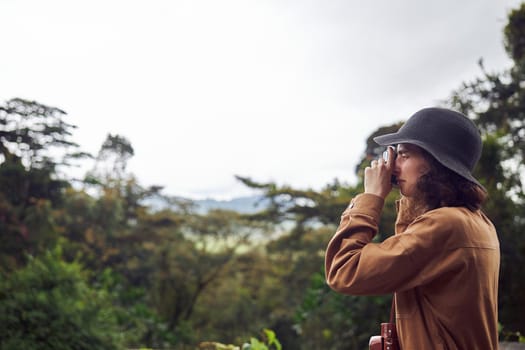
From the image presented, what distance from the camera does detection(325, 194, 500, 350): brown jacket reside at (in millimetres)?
1282

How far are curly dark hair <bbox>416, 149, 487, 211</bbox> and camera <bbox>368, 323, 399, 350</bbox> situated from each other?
0.32 m

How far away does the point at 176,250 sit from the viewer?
1842 centimetres

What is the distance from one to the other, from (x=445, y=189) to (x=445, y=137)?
0.14 m

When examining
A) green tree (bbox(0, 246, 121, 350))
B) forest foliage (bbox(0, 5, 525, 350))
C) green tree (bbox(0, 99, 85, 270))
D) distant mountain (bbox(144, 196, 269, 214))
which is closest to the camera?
green tree (bbox(0, 246, 121, 350))

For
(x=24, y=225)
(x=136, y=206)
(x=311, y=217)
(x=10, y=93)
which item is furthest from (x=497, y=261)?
(x=136, y=206)

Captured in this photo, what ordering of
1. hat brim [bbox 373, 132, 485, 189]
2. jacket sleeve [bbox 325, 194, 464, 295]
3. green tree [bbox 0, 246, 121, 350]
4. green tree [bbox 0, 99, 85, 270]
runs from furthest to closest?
green tree [bbox 0, 99, 85, 270] → green tree [bbox 0, 246, 121, 350] → hat brim [bbox 373, 132, 485, 189] → jacket sleeve [bbox 325, 194, 464, 295]

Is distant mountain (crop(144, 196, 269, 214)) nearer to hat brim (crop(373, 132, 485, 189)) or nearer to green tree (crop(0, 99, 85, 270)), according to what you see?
green tree (crop(0, 99, 85, 270))

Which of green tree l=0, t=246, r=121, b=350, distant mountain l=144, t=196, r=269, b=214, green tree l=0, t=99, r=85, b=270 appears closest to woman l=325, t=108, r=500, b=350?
green tree l=0, t=246, r=121, b=350

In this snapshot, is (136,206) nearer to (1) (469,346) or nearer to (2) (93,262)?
(2) (93,262)

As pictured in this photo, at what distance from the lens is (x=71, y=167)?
7.22 m

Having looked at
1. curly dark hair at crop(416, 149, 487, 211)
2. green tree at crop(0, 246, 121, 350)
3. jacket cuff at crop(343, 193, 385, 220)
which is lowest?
green tree at crop(0, 246, 121, 350)

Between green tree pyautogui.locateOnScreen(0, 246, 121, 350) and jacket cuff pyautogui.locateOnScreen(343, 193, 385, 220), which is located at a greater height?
jacket cuff pyautogui.locateOnScreen(343, 193, 385, 220)

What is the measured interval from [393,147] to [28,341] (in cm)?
343

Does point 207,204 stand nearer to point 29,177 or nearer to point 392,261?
point 29,177
